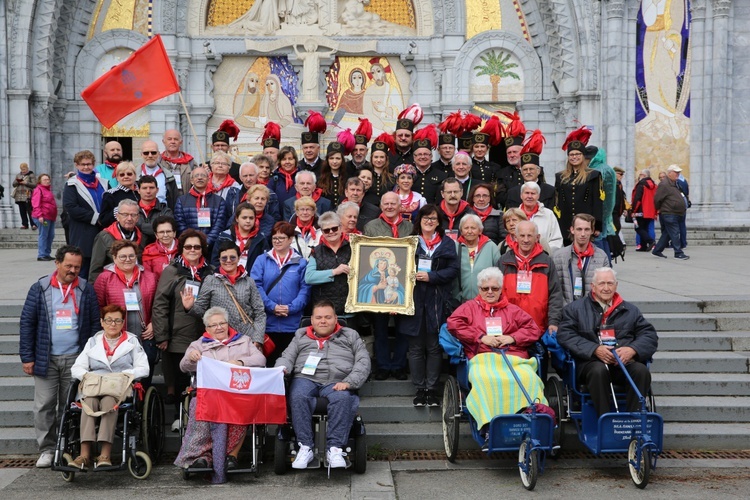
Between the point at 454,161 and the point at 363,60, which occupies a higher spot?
the point at 363,60

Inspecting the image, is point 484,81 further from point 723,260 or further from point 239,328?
point 239,328

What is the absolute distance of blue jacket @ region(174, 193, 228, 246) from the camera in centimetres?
883

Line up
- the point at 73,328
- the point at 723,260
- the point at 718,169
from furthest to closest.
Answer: the point at 718,169, the point at 723,260, the point at 73,328

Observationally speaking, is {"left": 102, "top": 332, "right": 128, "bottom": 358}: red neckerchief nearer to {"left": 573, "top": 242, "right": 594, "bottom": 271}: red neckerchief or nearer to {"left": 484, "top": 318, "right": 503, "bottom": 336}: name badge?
{"left": 484, "top": 318, "right": 503, "bottom": 336}: name badge

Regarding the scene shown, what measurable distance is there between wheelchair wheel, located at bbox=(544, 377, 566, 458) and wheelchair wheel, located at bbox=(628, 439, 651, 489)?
0.62 metres

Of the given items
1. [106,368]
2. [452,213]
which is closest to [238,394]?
[106,368]

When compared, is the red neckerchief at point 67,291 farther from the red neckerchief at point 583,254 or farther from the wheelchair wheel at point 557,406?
the red neckerchief at point 583,254

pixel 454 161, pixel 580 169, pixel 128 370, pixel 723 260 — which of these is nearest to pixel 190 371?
pixel 128 370

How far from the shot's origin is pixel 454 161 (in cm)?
946

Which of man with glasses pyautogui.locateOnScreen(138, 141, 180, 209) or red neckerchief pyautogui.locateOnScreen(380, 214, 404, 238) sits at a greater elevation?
man with glasses pyautogui.locateOnScreen(138, 141, 180, 209)

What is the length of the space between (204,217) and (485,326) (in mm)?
3338

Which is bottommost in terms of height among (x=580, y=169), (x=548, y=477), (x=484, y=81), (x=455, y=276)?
(x=548, y=477)

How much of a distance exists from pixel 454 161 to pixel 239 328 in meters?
3.40

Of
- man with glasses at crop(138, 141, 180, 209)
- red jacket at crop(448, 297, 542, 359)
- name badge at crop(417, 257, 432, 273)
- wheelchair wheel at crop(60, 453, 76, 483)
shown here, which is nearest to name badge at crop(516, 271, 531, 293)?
red jacket at crop(448, 297, 542, 359)
